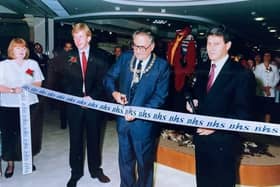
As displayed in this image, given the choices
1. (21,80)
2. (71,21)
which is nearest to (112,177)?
(21,80)

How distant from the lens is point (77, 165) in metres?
2.61

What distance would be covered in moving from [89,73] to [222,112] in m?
0.99

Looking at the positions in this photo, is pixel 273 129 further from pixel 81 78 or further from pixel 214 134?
pixel 81 78

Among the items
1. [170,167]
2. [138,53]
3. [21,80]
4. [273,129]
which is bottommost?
[170,167]

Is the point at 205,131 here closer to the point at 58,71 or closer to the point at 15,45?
the point at 58,71

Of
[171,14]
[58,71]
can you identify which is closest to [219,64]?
[171,14]

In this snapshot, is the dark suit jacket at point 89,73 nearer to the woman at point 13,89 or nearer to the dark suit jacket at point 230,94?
the woman at point 13,89

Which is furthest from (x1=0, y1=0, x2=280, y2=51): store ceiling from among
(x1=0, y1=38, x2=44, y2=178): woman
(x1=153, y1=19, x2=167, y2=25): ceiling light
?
(x1=0, y1=38, x2=44, y2=178): woman

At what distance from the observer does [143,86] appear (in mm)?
2094

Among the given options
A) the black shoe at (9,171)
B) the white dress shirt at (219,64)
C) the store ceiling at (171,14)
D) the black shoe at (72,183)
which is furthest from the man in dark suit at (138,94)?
the black shoe at (9,171)

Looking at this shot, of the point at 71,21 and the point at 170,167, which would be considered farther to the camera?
the point at 170,167

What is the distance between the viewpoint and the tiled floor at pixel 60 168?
2.65 metres

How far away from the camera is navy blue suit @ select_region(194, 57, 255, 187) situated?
1.77 metres

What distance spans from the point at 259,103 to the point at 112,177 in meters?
1.28
